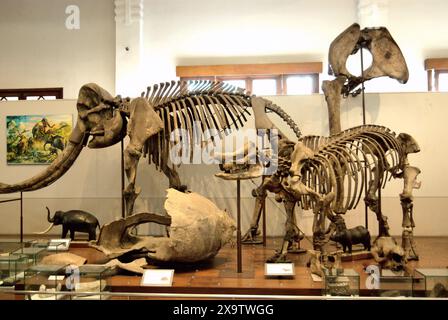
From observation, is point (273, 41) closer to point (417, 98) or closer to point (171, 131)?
point (417, 98)

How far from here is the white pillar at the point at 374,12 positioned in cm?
777

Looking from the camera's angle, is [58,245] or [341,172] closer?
[341,172]

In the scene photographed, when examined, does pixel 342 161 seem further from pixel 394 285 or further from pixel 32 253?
pixel 32 253

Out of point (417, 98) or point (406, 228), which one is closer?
point (406, 228)

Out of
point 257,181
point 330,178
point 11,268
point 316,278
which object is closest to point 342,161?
point 330,178

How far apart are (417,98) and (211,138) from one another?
9.41 feet

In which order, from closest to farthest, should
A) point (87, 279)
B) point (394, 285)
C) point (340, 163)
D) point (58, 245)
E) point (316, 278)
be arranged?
point (87, 279)
point (394, 285)
point (316, 278)
point (58, 245)
point (340, 163)

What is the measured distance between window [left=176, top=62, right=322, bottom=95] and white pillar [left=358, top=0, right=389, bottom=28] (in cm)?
106

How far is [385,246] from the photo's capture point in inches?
170

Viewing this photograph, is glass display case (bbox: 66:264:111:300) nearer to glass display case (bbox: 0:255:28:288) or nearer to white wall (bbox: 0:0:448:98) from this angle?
glass display case (bbox: 0:255:28:288)

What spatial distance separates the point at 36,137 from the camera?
21.5 ft

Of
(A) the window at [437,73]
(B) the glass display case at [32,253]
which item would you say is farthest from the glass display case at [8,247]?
(A) the window at [437,73]

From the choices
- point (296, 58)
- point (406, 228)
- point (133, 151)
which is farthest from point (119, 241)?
point (296, 58)

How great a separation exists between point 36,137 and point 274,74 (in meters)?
4.01
